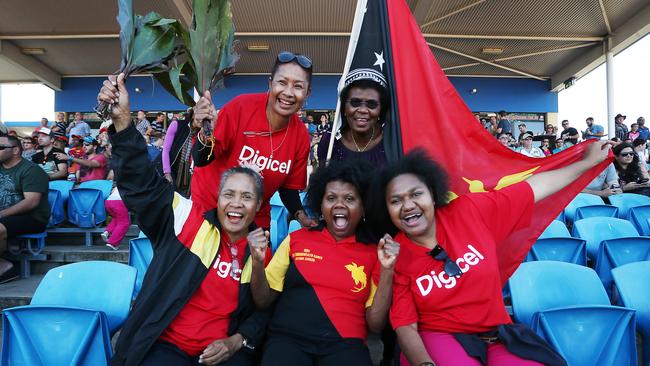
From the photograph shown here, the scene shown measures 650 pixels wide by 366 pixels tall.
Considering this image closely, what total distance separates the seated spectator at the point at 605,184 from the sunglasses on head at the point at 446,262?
5.32 metres

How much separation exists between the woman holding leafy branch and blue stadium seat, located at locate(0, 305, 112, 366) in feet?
2.88

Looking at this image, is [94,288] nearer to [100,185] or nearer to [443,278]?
[443,278]

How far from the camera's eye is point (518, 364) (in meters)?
1.83

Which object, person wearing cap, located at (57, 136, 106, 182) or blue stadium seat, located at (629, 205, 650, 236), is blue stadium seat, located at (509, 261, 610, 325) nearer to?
blue stadium seat, located at (629, 205, 650, 236)

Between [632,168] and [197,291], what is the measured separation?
7.02m

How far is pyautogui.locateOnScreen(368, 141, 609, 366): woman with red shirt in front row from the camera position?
1884 mm

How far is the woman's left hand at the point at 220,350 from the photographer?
200 centimetres

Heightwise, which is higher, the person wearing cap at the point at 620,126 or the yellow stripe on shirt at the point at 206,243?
the person wearing cap at the point at 620,126

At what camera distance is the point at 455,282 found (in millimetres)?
2014

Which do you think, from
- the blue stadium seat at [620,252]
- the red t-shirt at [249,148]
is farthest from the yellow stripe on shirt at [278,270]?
the blue stadium seat at [620,252]

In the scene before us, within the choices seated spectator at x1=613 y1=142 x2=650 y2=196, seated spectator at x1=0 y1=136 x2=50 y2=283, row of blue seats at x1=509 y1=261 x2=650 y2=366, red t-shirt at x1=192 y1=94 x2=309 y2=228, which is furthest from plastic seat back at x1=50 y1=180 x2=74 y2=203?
seated spectator at x1=613 y1=142 x2=650 y2=196

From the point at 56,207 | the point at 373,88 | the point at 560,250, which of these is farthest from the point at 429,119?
the point at 56,207

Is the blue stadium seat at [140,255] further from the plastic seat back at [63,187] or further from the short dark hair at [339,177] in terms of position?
the plastic seat back at [63,187]

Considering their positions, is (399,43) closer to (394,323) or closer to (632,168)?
(394,323)
